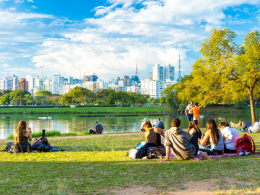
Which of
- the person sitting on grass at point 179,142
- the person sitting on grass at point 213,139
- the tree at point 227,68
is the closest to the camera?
the person sitting on grass at point 179,142

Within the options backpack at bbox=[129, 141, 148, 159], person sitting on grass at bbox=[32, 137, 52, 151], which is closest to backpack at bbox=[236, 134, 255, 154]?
backpack at bbox=[129, 141, 148, 159]

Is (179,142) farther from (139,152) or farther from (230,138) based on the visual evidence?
(230,138)

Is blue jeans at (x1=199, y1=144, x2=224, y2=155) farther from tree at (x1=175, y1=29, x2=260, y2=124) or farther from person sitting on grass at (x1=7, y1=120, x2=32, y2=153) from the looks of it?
tree at (x1=175, y1=29, x2=260, y2=124)

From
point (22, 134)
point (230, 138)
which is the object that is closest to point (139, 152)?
point (230, 138)

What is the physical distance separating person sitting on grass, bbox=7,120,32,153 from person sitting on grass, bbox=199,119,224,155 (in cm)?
605

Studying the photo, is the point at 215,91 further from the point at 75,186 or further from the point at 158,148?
the point at 75,186

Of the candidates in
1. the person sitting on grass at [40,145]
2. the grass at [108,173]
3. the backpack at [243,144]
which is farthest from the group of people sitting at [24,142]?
the backpack at [243,144]

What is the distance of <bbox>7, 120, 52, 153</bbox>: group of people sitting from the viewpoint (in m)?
8.75

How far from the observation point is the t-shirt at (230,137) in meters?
8.14

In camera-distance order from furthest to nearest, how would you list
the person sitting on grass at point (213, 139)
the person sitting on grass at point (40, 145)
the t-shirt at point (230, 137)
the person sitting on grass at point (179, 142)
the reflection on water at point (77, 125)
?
the reflection on water at point (77, 125) < the person sitting on grass at point (40, 145) < the t-shirt at point (230, 137) < the person sitting on grass at point (213, 139) < the person sitting on grass at point (179, 142)

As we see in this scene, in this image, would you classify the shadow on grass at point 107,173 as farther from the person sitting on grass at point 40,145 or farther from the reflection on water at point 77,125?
the reflection on water at point 77,125

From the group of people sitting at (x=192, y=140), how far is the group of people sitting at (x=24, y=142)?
4098 mm

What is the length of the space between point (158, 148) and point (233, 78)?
546 inches

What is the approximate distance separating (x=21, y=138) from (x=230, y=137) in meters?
7.23
